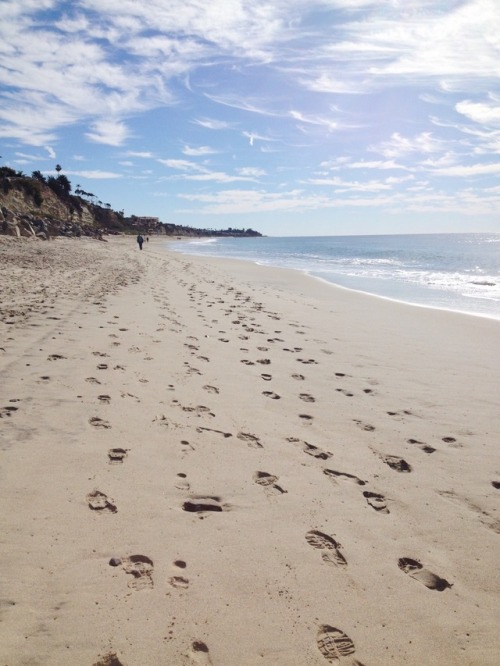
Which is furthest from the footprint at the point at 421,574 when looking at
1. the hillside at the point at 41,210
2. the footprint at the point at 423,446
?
the hillside at the point at 41,210

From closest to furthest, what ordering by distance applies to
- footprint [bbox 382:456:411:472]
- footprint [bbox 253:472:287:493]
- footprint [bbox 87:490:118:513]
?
footprint [bbox 87:490:118:513] → footprint [bbox 253:472:287:493] → footprint [bbox 382:456:411:472]

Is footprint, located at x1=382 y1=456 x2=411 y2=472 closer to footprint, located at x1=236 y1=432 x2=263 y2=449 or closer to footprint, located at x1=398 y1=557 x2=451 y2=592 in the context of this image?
footprint, located at x1=398 y1=557 x2=451 y2=592

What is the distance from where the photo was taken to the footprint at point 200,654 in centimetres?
183

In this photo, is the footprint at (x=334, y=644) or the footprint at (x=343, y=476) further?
the footprint at (x=343, y=476)

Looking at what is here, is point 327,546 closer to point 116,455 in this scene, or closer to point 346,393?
point 116,455

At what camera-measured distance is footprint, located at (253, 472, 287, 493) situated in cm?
313

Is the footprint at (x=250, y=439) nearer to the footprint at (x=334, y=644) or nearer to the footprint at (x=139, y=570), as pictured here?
the footprint at (x=139, y=570)

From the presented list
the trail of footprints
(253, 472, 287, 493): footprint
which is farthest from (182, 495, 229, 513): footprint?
(253, 472, 287, 493): footprint

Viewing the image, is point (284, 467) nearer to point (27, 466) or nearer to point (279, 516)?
point (279, 516)

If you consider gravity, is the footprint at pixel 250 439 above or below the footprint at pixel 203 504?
above

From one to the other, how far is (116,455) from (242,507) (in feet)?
3.92

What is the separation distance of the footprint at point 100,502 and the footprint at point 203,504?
495 millimetres

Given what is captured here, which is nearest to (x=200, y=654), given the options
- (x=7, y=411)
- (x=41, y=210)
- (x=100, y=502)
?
(x=100, y=502)

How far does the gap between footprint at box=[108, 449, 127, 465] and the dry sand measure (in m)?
0.03
